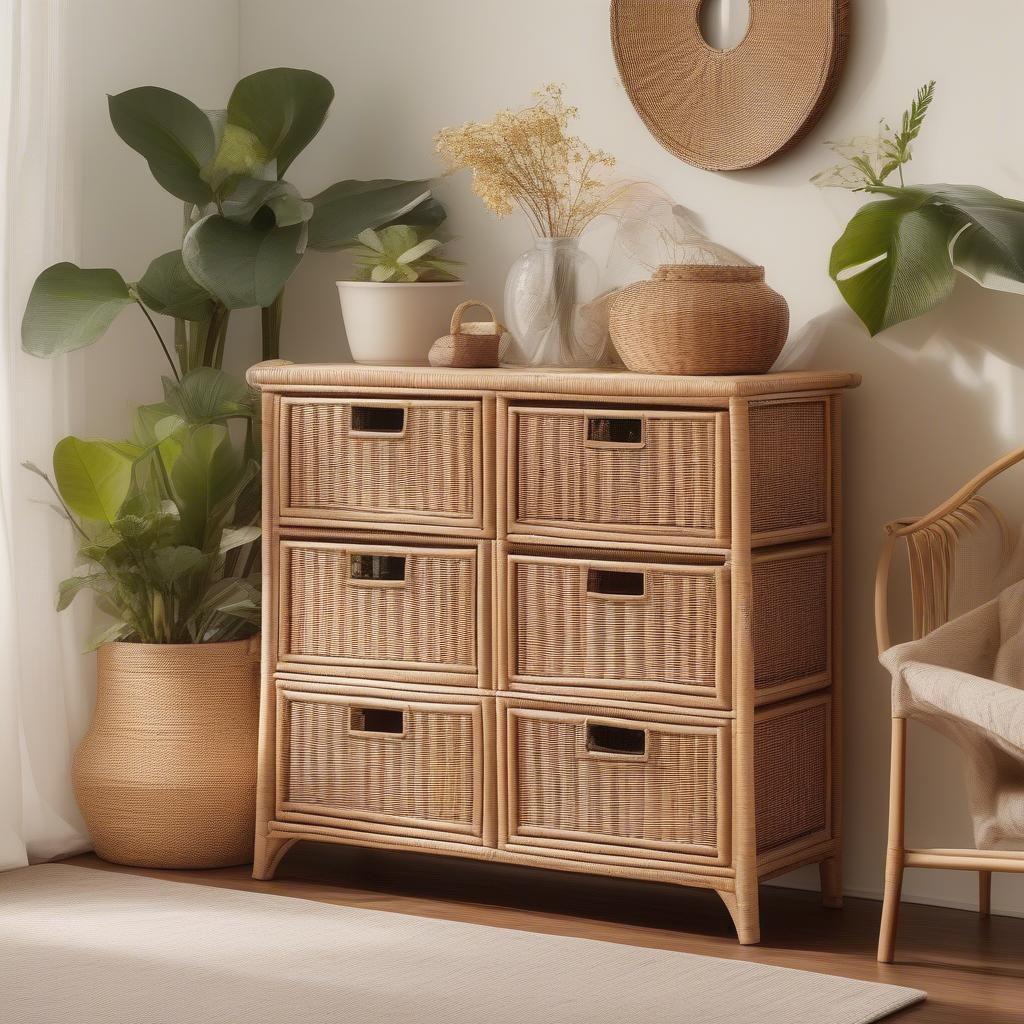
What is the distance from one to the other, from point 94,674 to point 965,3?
2176mm

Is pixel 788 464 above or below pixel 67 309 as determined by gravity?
below

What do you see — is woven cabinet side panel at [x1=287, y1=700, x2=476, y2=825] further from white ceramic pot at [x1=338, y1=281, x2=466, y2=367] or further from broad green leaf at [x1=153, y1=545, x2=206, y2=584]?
white ceramic pot at [x1=338, y1=281, x2=466, y2=367]

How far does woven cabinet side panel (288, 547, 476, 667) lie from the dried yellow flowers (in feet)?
2.46

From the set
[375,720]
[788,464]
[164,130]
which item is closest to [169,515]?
[375,720]

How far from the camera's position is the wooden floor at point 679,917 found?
108 inches

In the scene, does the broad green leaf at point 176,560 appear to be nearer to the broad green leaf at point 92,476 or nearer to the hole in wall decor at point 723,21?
the broad green leaf at point 92,476

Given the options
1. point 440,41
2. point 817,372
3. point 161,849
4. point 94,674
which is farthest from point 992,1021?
point 440,41

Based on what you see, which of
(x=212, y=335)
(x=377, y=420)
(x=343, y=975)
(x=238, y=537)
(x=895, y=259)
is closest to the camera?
(x=343, y=975)

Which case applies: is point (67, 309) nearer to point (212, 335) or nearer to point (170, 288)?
point (170, 288)

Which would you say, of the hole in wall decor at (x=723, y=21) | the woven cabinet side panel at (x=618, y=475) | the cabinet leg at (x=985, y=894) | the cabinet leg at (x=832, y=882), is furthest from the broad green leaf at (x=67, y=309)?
the cabinet leg at (x=985, y=894)

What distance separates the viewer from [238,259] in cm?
337

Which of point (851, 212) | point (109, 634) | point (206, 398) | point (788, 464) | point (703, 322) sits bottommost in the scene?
point (109, 634)

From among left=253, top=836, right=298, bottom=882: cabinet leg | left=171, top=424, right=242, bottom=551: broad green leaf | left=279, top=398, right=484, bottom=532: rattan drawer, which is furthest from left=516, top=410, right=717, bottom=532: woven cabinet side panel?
left=253, top=836, right=298, bottom=882: cabinet leg

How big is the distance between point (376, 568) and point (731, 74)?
116cm
